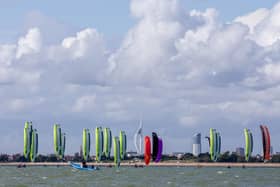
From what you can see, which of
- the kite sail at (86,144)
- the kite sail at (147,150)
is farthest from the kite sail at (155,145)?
the kite sail at (86,144)

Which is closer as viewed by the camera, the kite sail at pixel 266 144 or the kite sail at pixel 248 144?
the kite sail at pixel 266 144

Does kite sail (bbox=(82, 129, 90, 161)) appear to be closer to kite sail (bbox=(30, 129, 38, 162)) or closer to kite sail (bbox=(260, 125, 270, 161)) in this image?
kite sail (bbox=(30, 129, 38, 162))

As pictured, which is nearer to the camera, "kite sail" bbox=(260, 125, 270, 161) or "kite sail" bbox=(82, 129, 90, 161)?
"kite sail" bbox=(260, 125, 270, 161)

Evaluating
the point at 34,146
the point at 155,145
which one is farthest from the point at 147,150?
the point at 34,146

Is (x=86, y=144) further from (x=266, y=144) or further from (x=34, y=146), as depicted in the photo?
(x=266, y=144)

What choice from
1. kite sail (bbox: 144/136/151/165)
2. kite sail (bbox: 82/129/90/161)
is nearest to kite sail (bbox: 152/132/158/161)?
kite sail (bbox: 144/136/151/165)

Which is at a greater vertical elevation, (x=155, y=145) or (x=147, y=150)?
(x=155, y=145)

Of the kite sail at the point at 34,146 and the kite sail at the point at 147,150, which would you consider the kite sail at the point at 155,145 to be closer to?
the kite sail at the point at 147,150

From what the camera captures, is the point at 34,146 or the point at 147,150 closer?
the point at 147,150

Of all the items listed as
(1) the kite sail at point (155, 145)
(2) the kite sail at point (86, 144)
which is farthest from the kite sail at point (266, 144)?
(2) the kite sail at point (86, 144)

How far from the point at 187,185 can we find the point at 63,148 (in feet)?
139

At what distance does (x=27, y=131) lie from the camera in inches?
6078

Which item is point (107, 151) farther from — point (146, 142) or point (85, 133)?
point (146, 142)

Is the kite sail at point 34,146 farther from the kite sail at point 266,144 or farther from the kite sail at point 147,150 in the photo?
the kite sail at point 266,144
